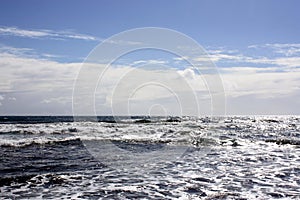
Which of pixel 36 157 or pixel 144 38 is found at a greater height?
pixel 144 38

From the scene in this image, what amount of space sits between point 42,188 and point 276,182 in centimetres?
798

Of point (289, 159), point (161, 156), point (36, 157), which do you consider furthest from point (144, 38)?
point (289, 159)

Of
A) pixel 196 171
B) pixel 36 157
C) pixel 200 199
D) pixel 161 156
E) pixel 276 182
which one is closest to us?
pixel 200 199

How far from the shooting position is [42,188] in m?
11.0

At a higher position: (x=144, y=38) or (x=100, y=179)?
(x=144, y=38)

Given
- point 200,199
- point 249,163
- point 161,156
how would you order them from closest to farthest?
point 200,199, point 249,163, point 161,156

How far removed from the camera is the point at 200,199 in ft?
31.6

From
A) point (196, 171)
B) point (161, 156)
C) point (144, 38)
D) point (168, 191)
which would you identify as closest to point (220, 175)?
point (196, 171)

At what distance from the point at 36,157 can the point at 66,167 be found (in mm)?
3795

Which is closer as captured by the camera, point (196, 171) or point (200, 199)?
point (200, 199)

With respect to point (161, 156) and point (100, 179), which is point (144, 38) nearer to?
point (161, 156)

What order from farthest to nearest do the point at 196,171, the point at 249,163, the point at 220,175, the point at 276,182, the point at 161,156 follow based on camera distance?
the point at 161,156
the point at 249,163
the point at 196,171
the point at 220,175
the point at 276,182

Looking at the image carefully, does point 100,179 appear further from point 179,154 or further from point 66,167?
point 179,154

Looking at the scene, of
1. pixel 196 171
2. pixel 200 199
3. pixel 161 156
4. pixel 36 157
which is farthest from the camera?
pixel 161 156
